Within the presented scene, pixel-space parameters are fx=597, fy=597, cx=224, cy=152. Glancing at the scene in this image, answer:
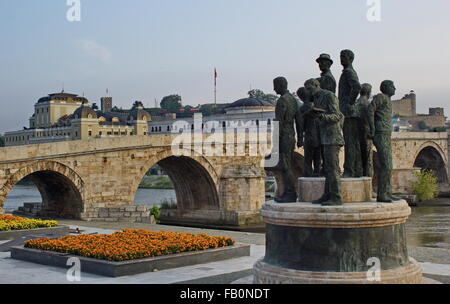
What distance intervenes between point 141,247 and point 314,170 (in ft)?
11.0

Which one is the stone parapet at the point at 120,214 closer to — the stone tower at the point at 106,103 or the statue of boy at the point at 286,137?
the statue of boy at the point at 286,137

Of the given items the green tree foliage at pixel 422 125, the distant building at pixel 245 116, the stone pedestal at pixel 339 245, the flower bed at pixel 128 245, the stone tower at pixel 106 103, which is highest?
the stone tower at pixel 106 103

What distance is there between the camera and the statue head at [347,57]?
28.1 feet

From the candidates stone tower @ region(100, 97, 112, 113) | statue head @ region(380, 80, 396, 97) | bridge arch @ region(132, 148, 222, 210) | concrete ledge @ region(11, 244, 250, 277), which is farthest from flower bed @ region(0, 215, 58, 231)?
stone tower @ region(100, 97, 112, 113)

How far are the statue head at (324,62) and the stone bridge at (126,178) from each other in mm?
13477

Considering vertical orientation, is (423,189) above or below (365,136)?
below

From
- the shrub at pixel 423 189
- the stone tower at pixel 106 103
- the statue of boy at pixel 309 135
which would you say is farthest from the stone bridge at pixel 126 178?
the stone tower at pixel 106 103

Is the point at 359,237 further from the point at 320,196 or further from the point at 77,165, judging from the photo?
the point at 77,165

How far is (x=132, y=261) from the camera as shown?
9.35 m

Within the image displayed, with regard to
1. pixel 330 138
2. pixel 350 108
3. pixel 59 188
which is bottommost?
pixel 59 188

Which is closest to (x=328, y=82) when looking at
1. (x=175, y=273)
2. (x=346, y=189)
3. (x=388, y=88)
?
(x=388, y=88)

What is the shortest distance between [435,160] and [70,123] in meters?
35.7

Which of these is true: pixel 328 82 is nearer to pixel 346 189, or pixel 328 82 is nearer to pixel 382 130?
pixel 382 130

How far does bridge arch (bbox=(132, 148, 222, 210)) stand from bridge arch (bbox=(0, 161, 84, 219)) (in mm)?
4904
